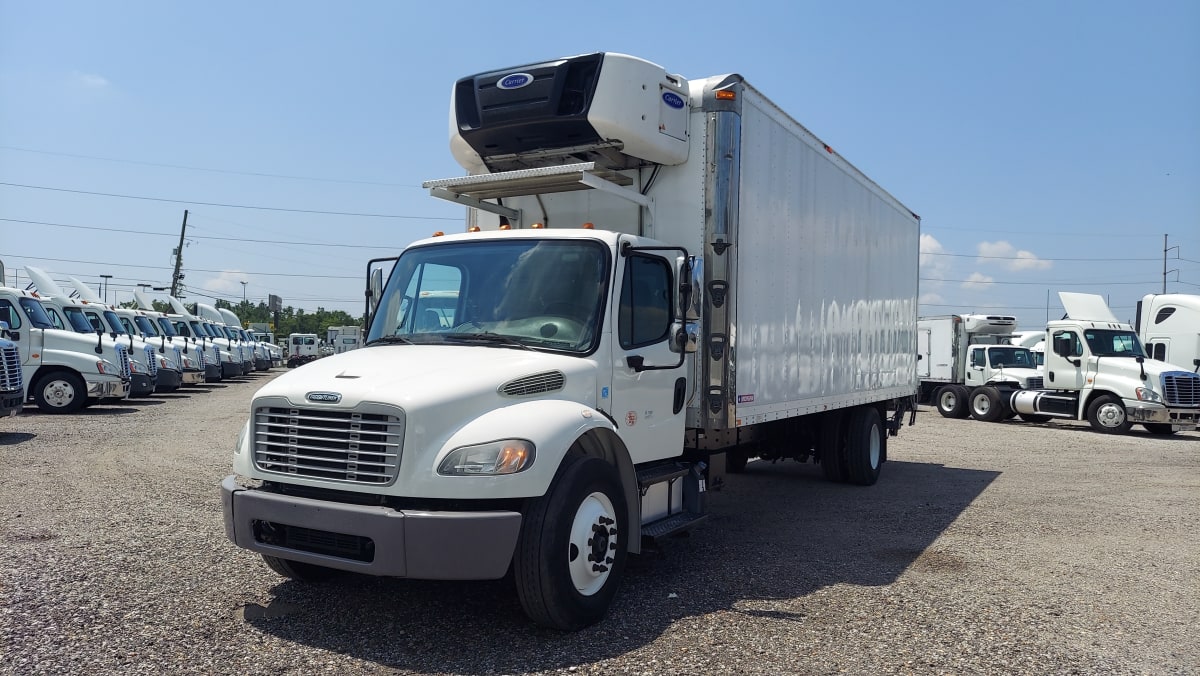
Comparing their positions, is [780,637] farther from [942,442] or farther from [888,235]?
[942,442]

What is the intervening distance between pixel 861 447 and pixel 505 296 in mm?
6290

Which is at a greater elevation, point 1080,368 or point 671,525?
point 1080,368

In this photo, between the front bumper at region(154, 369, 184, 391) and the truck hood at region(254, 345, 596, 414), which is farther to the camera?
the front bumper at region(154, 369, 184, 391)

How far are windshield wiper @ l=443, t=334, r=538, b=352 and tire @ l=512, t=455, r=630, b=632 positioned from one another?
870 millimetres

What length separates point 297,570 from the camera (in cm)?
553

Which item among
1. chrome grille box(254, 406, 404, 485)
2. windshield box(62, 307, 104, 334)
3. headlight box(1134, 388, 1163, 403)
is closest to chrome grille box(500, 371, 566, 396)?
chrome grille box(254, 406, 404, 485)

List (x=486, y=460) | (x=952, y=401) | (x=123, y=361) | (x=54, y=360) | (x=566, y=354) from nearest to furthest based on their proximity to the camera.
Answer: (x=486, y=460) < (x=566, y=354) < (x=54, y=360) < (x=123, y=361) < (x=952, y=401)

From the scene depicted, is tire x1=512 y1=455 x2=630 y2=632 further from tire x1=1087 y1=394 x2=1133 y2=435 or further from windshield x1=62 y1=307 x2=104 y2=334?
tire x1=1087 y1=394 x2=1133 y2=435

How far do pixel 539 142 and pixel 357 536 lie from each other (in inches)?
135

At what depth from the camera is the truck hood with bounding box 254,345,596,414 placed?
4602 millimetres

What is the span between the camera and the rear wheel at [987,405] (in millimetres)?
22438

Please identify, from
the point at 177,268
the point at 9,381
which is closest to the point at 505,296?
the point at 9,381

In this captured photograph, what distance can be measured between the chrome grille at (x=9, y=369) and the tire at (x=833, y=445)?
12158mm

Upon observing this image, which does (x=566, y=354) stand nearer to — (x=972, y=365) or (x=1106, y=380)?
(x=1106, y=380)
